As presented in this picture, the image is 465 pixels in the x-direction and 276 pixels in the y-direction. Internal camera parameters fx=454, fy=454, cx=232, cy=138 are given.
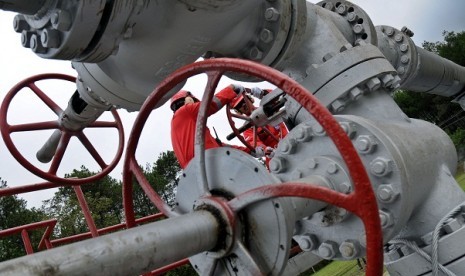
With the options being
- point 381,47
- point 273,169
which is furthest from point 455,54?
point 273,169

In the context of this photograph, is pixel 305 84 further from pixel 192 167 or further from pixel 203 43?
pixel 192 167

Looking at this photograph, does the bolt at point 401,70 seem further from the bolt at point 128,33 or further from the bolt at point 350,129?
the bolt at point 128,33

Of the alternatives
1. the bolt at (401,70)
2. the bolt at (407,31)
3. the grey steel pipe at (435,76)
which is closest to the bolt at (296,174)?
the bolt at (401,70)

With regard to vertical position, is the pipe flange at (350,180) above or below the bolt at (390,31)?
below

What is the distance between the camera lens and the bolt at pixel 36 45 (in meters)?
1.13

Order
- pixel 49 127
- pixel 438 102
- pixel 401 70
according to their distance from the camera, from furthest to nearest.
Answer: pixel 438 102 < pixel 401 70 < pixel 49 127

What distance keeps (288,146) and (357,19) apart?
0.84 m

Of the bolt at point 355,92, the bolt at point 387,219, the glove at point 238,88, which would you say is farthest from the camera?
the glove at point 238,88

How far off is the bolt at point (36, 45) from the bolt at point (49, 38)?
0.04m

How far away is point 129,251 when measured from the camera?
0.76m

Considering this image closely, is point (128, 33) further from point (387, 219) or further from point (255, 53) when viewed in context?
point (387, 219)

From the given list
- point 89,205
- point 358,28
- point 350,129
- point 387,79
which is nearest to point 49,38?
point 350,129

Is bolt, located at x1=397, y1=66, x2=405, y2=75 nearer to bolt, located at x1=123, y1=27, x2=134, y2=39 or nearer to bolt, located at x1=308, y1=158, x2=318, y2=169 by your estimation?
bolt, located at x1=308, y1=158, x2=318, y2=169

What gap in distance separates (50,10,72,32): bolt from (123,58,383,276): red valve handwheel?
0.90ft
